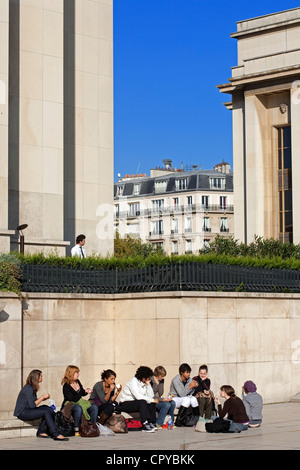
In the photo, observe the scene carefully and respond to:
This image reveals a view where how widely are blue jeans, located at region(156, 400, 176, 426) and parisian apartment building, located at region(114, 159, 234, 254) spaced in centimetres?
9400

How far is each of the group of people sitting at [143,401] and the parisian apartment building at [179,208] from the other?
93405mm

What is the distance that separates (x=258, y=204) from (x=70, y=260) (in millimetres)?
40089

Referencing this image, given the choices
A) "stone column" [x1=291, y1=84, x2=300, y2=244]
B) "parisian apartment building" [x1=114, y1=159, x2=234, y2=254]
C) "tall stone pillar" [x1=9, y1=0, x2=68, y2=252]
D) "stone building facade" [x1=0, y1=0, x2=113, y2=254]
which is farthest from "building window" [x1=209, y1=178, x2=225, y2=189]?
"tall stone pillar" [x1=9, y1=0, x2=68, y2=252]

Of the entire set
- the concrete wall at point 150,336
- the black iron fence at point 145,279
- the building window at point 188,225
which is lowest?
the concrete wall at point 150,336

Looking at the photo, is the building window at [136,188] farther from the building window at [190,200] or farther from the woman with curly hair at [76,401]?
the woman with curly hair at [76,401]

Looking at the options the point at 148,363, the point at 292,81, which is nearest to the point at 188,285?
the point at 148,363

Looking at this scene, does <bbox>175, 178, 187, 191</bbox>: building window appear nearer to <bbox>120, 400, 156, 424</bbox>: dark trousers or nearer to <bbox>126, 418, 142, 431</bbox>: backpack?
<bbox>120, 400, 156, 424</bbox>: dark trousers

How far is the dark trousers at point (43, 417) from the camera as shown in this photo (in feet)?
54.3

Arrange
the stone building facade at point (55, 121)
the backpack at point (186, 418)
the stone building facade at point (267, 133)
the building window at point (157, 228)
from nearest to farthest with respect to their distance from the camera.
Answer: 1. the backpack at point (186, 418)
2. the stone building facade at point (55, 121)
3. the stone building facade at point (267, 133)
4. the building window at point (157, 228)

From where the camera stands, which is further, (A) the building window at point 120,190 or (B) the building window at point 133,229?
(A) the building window at point 120,190

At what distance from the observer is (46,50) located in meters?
26.7

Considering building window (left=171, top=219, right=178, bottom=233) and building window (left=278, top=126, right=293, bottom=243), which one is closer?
building window (left=278, top=126, right=293, bottom=243)

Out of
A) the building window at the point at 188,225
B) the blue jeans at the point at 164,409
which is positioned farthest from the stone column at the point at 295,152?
the building window at the point at 188,225

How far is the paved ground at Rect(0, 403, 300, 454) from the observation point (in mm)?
14117
